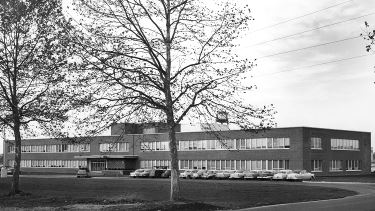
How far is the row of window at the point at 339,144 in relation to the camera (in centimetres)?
7836

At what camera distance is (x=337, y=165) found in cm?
8275

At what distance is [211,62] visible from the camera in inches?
878

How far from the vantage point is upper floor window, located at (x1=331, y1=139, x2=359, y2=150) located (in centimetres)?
8262

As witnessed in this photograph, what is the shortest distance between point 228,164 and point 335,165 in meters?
16.8

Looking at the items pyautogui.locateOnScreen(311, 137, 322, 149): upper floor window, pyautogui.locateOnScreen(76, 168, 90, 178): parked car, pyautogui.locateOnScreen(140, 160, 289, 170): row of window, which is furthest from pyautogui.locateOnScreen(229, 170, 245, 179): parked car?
pyautogui.locateOnScreen(76, 168, 90, 178): parked car

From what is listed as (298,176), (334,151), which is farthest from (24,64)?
(334,151)

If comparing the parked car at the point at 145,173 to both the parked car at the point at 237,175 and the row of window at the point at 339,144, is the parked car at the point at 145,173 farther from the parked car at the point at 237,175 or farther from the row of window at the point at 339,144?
the row of window at the point at 339,144

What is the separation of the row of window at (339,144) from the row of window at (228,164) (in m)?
5.55

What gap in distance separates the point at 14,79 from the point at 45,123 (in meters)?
3.17

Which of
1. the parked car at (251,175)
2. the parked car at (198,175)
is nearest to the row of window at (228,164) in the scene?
the parked car at (251,175)

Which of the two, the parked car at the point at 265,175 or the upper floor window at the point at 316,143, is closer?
the parked car at the point at 265,175

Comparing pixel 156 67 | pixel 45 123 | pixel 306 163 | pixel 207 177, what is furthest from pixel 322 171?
pixel 156 67

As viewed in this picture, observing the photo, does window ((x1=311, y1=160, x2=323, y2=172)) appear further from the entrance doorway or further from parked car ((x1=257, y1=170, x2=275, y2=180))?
the entrance doorway

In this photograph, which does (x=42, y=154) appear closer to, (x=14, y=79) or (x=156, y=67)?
(x=14, y=79)
